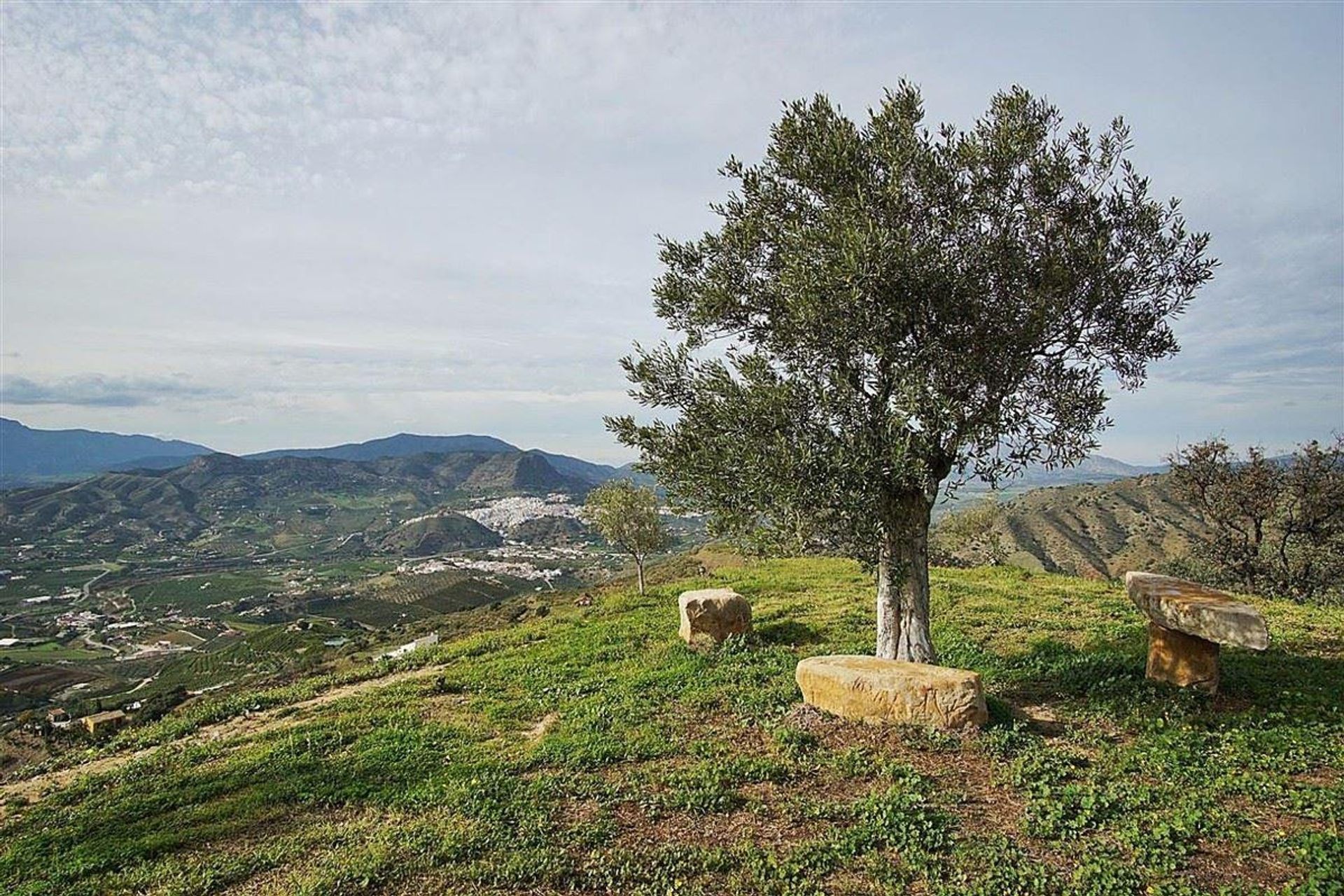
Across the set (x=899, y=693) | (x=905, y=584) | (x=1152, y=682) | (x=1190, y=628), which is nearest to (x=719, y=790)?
(x=899, y=693)

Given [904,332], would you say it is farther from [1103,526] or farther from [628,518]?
[1103,526]

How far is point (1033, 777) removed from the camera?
11109 millimetres

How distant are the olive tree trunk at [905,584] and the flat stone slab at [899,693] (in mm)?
1248

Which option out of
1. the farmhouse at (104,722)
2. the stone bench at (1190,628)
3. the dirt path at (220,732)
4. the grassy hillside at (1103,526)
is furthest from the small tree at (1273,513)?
the grassy hillside at (1103,526)

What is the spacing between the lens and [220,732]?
16.9 metres

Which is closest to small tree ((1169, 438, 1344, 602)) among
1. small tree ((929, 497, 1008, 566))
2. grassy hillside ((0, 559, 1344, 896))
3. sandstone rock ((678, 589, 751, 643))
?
small tree ((929, 497, 1008, 566))

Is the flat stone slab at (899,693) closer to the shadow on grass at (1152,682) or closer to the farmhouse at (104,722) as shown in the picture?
the shadow on grass at (1152,682)

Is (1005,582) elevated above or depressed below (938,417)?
below

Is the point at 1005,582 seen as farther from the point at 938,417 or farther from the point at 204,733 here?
the point at 204,733

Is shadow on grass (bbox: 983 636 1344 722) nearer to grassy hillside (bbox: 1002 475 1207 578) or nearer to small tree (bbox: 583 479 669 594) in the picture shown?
small tree (bbox: 583 479 669 594)

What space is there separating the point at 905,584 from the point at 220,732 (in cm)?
1784

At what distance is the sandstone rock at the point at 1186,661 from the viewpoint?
13844 millimetres

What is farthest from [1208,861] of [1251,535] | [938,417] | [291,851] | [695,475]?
[1251,535]

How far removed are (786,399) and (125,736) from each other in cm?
1893
